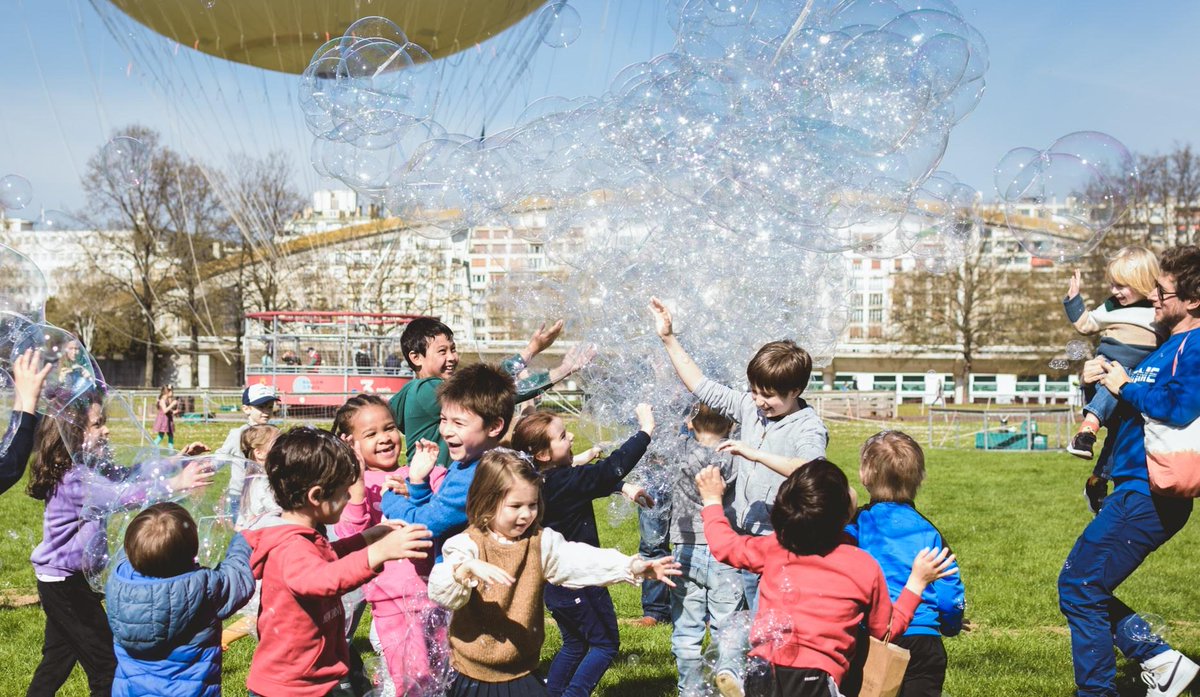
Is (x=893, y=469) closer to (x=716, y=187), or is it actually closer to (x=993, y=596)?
(x=716, y=187)

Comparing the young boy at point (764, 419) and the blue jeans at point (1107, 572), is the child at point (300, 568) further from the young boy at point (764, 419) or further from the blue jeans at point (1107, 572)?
the blue jeans at point (1107, 572)

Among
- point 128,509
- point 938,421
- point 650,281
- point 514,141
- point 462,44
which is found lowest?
point 938,421

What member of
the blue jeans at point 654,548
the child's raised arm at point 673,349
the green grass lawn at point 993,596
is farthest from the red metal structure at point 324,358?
the child's raised arm at point 673,349

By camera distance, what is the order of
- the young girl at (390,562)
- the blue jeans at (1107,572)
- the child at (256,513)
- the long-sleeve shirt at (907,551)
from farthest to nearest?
the blue jeans at (1107,572) < the long-sleeve shirt at (907,551) < the child at (256,513) < the young girl at (390,562)

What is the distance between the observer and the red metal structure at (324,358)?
2803 centimetres

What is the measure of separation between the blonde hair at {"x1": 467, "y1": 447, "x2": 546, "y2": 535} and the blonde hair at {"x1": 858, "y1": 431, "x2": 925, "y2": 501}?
128 centimetres

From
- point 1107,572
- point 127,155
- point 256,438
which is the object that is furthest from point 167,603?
point 127,155

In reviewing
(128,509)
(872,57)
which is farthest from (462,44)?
(128,509)

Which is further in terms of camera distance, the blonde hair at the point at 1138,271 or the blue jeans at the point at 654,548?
the blue jeans at the point at 654,548

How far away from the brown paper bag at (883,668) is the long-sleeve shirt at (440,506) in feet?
4.48

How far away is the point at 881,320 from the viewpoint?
49.5 metres

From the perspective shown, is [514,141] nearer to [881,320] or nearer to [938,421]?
[938,421]

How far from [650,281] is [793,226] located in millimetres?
722

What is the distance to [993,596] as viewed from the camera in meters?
7.11
